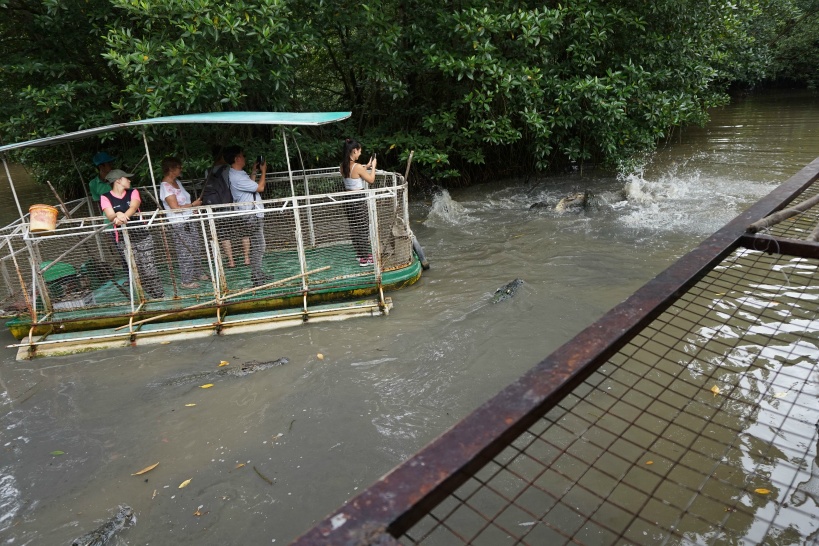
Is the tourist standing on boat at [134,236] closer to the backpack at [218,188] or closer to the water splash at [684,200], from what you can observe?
the backpack at [218,188]

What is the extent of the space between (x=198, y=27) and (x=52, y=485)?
5.89 meters

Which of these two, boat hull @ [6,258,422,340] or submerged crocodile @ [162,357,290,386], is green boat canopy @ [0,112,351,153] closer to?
boat hull @ [6,258,422,340]

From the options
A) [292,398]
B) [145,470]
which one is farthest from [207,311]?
[145,470]

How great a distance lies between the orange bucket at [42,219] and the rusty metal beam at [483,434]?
231 inches

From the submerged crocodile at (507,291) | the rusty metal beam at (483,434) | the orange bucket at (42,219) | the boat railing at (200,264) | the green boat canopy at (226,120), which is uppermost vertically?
the green boat canopy at (226,120)

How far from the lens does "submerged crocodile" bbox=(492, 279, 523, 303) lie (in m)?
6.68

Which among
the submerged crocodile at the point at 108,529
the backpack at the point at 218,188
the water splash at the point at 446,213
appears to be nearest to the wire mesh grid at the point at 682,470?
the submerged crocodile at the point at 108,529

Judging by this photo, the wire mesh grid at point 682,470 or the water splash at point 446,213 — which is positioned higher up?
the water splash at point 446,213

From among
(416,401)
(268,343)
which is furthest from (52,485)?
(416,401)

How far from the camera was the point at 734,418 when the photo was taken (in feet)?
14.0

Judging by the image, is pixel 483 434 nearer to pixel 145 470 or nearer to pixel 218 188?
pixel 145 470

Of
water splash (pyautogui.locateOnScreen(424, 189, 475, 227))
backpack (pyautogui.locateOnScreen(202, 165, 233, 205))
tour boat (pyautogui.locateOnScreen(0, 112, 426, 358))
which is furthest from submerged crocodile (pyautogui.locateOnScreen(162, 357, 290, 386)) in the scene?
water splash (pyautogui.locateOnScreen(424, 189, 475, 227))

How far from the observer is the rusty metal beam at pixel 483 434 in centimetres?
119

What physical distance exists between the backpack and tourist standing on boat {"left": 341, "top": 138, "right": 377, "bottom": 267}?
56.7 inches
